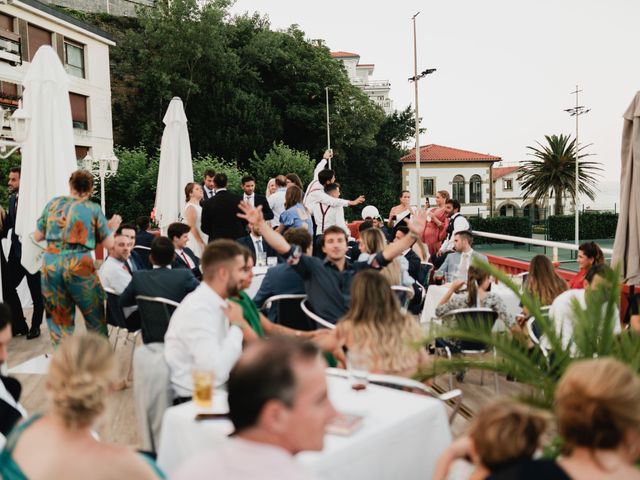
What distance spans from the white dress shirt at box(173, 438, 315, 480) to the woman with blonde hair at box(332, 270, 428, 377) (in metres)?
1.74

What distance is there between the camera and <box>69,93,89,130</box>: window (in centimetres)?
3086

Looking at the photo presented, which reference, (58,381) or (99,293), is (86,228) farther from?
(58,381)

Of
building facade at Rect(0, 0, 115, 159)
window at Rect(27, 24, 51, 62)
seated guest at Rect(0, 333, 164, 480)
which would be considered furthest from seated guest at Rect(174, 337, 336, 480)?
window at Rect(27, 24, 51, 62)

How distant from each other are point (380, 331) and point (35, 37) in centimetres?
2891

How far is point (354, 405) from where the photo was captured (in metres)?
2.62

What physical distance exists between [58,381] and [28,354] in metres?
4.90

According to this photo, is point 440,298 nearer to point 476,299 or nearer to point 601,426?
point 476,299

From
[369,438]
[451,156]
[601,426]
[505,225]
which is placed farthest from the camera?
[451,156]

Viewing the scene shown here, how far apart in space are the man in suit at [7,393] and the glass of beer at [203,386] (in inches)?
31.3

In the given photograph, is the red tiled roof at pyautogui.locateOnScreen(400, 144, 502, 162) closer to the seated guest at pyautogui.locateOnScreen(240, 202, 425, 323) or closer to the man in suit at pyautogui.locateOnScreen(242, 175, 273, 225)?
the man in suit at pyautogui.locateOnScreen(242, 175, 273, 225)

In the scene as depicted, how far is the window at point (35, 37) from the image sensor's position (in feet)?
88.1

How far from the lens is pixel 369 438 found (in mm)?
2291

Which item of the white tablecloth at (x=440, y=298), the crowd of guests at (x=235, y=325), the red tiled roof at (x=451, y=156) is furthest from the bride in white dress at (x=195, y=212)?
the red tiled roof at (x=451, y=156)

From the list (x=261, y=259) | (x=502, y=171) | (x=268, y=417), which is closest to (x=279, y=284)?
(x=261, y=259)
